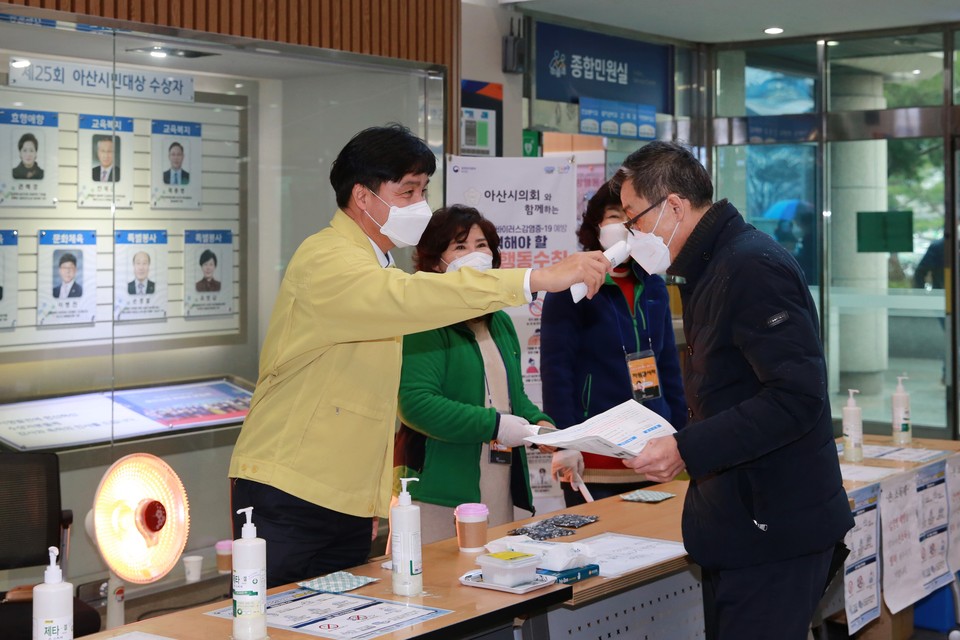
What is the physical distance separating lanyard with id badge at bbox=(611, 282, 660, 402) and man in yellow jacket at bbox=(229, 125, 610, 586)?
47.8 inches

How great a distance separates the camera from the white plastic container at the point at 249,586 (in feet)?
7.22

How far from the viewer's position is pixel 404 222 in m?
2.91

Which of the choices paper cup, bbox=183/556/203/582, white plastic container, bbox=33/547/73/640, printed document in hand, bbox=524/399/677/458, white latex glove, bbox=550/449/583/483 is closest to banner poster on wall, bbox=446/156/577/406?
paper cup, bbox=183/556/203/582

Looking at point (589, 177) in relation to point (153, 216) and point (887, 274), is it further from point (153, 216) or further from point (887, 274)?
point (153, 216)

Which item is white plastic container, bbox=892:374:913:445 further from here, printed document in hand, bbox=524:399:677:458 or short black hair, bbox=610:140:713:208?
short black hair, bbox=610:140:713:208

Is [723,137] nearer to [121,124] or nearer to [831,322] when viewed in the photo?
[831,322]

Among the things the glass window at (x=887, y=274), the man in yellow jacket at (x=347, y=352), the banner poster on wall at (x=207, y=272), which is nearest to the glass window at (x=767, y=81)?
the glass window at (x=887, y=274)

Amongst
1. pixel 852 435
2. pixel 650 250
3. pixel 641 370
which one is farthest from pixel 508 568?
pixel 852 435

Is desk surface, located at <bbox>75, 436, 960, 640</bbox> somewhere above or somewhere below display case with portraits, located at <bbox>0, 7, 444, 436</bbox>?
below

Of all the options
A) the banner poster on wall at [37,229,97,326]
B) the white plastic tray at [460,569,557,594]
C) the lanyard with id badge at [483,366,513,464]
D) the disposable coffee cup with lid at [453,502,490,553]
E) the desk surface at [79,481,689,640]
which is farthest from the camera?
the banner poster on wall at [37,229,97,326]

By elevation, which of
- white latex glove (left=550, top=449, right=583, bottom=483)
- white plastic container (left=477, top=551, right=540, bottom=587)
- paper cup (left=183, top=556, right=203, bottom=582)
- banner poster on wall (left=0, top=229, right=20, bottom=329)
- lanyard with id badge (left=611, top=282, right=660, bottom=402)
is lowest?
paper cup (left=183, top=556, right=203, bottom=582)

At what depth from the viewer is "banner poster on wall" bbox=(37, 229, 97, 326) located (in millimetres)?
4867

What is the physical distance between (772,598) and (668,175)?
1.01 metres

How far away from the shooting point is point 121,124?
5.17 metres
